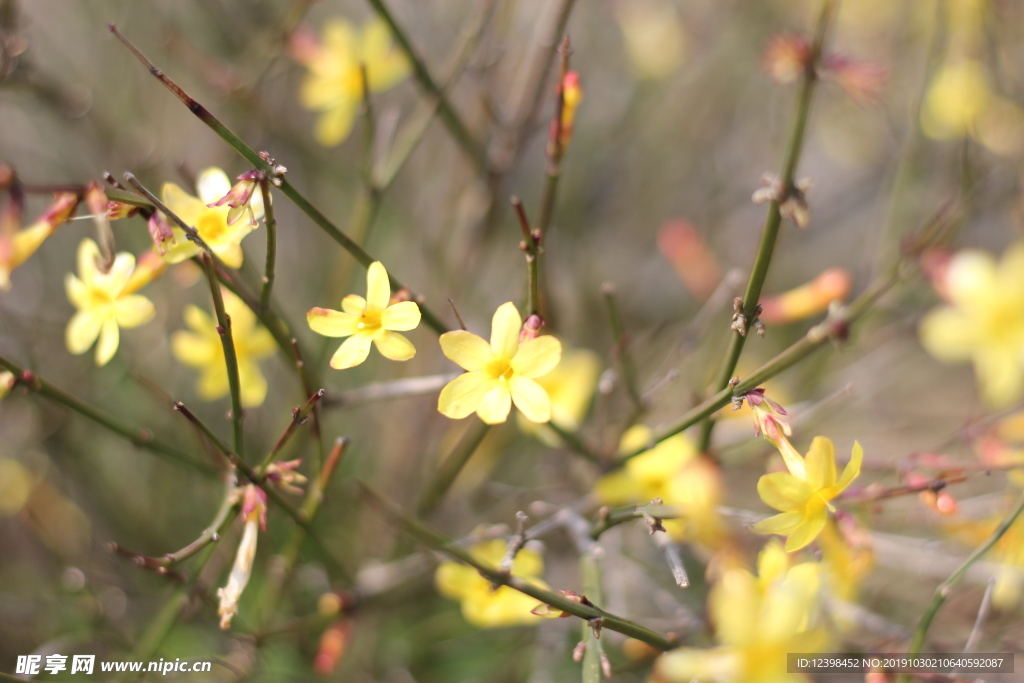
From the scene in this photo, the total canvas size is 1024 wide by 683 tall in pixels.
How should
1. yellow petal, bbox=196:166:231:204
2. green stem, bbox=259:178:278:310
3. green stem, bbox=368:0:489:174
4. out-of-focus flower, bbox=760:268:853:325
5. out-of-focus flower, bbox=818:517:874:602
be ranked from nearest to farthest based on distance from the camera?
green stem, bbox=259:178:278:310 < yellow petal, bbox=196:166:231:204 < out-of-focus flower, bbox=818:517:874:602 < green stem, bbox=368:0:489:174 < out-of-focus flower, bbox=760:268:853:325

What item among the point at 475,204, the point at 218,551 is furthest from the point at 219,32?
the point at 218,551

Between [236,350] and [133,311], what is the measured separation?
0.41 metres

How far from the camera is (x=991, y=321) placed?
1655 mm

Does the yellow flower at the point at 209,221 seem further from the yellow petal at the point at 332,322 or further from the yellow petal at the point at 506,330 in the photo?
the yellow petal at the point at 506,330

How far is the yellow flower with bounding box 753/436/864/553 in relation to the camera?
115 cm

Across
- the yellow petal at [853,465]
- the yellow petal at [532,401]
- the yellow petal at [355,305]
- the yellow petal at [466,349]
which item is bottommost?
the yellow petal at [853,465]

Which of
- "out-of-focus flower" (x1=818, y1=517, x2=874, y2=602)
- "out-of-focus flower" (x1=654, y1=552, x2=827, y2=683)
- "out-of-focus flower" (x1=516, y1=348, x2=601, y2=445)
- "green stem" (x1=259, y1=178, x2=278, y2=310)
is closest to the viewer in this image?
"out-of-focus flower" (x1=654, y1=552, x2=827, y2=683)

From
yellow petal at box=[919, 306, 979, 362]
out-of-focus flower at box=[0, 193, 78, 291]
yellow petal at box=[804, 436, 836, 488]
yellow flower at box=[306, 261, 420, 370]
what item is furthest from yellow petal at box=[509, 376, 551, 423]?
yellow petal at box=[919, 306, 979, 362]

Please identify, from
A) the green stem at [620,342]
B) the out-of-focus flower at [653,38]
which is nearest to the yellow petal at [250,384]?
the green stem at [620,342]

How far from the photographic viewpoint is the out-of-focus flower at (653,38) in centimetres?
347

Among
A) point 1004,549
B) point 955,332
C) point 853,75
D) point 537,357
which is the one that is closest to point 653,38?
point 853,75

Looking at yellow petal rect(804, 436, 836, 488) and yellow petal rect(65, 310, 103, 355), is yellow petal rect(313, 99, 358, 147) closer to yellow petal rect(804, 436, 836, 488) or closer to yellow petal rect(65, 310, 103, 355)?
yellow petal rect(65, 310, 103, 355)

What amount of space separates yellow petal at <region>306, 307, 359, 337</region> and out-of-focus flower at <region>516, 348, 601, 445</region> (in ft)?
2.69

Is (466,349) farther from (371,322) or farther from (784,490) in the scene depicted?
(784,490)
